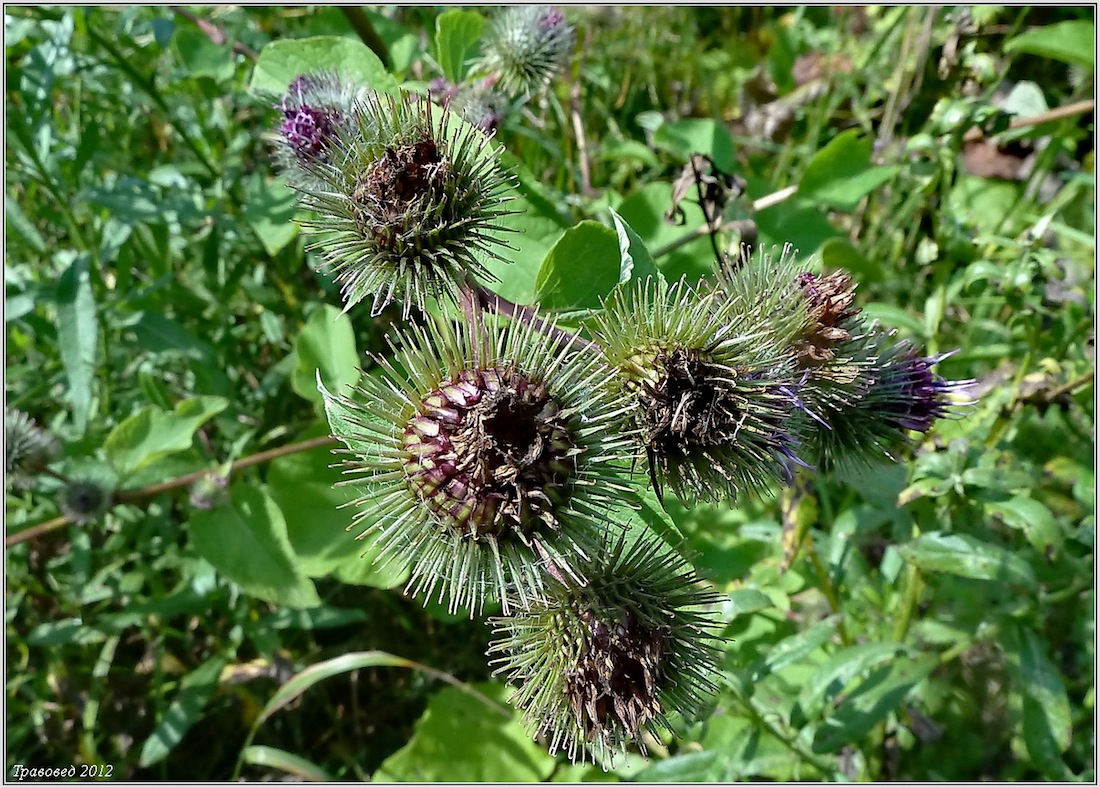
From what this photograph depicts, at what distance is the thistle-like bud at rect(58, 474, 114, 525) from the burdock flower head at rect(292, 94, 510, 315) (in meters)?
1.38

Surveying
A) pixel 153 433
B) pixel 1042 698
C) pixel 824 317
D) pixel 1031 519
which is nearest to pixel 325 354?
pixel 153 433

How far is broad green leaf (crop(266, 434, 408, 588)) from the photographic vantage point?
2.59m

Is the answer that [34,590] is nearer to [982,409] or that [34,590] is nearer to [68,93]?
[68,93]

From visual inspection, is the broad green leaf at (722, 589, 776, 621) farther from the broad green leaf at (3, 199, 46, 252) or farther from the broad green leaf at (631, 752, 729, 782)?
the broad green leaf at (3, 199, 46, 252)

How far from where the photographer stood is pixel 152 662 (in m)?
3.35

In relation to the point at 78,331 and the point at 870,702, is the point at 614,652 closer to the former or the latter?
the point at 870,702

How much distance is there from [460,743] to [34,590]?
182 centimetres

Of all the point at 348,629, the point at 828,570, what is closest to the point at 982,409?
the point at 828,570

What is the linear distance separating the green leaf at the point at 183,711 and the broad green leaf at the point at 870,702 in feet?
7.33

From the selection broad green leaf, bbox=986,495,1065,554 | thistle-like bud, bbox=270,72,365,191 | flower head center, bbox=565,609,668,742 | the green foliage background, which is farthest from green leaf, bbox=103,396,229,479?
broad green leaf, bbox=986,495,1065,554

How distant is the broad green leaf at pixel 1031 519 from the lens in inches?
83.0

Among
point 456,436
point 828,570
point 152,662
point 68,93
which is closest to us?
point 456,436

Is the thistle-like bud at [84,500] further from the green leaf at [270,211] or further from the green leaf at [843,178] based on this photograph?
the green leaf at [843,178]

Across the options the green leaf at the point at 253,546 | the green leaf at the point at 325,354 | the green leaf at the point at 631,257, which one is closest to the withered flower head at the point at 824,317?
the green leaf at the point at 631,257
